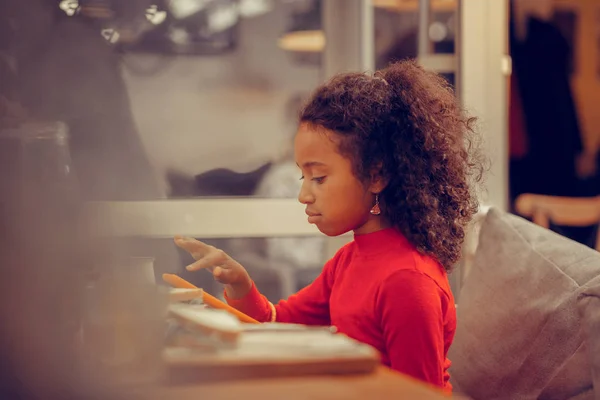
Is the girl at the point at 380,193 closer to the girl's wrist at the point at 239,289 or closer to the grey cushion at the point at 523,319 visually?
the girl's wrist at the point at 239,289

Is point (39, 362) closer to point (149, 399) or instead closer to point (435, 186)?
point (149, 399)

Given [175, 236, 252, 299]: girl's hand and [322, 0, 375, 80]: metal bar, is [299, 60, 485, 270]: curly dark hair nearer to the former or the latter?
[175, 236, 252, 299]: girl's hand

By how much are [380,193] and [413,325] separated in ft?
0.92

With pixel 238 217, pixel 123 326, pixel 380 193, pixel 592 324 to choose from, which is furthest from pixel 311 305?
pixel 123 326

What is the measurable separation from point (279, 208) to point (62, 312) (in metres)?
1.56

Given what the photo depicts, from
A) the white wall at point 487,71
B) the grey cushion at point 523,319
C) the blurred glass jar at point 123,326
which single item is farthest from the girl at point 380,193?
the white wall at point 487,71

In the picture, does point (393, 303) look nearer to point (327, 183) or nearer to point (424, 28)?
point (327, 183)

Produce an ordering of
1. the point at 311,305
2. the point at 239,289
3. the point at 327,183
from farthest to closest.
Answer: the point at 311,305 < the point at 239,289 < the point at 327,183

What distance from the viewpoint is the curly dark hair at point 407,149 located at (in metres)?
1.31

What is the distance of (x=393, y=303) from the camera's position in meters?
1.18

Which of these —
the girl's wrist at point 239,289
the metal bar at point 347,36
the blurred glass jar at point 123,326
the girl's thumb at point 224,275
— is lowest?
the girl's wrist at point 239,289

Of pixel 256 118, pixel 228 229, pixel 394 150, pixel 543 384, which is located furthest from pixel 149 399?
pixel 256 118

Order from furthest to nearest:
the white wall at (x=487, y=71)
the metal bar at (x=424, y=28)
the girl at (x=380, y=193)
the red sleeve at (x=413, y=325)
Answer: the metal bar at (x=424, y=28), the white wall at (x=487, y=71), the girl at (x=380, y=193), the red sleeve at (x=413, y=325)

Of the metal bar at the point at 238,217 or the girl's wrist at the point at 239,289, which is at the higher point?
the girl's wrist at the point at 239,289
